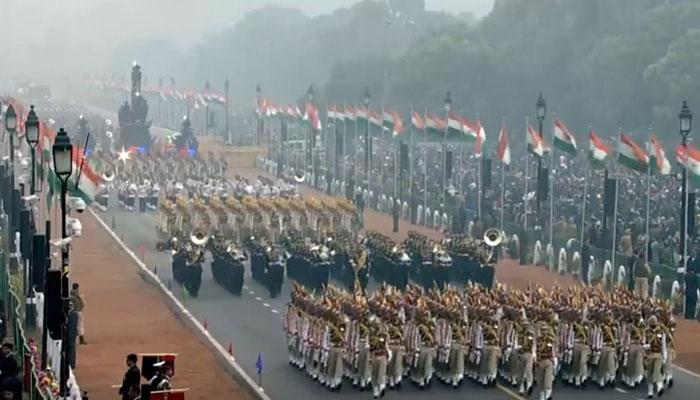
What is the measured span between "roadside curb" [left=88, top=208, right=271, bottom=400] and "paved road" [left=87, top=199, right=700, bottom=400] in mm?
160

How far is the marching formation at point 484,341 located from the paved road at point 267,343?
9.2 inches

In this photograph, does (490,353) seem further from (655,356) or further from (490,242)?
(490,242)

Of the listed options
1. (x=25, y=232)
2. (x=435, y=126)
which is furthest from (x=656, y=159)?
(x=435, y=126)

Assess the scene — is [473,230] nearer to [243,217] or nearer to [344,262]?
[243,217]

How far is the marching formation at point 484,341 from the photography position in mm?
26328

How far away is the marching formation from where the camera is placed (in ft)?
86.4

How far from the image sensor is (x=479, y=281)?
124 feet

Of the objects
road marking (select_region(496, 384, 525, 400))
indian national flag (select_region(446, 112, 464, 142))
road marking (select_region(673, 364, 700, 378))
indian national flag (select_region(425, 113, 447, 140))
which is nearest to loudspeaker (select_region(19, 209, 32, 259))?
road marking (select_region(496, 384, 525, 400))

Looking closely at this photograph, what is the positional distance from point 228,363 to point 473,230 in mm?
19444

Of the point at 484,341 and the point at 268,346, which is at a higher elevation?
the point at 484,341

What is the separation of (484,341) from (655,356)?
2448mm

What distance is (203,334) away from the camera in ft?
108

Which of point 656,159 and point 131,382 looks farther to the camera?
point 656,159

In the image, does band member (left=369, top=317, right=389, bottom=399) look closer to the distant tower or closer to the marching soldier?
the marching soldier
